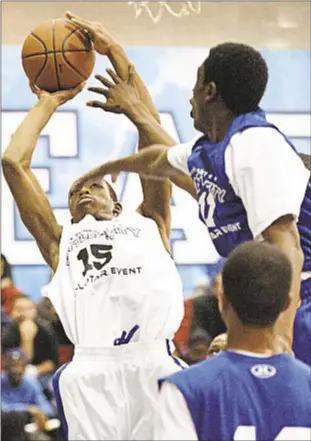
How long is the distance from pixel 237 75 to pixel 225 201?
1.04ft

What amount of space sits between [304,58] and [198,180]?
10.7ft

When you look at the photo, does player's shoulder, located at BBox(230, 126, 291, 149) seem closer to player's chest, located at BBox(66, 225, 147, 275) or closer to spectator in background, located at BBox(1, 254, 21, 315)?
player's chest, located at BBox(66, 225, 147, 275)

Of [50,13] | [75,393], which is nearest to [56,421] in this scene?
[75,393]

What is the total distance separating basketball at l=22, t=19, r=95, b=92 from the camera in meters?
3.72

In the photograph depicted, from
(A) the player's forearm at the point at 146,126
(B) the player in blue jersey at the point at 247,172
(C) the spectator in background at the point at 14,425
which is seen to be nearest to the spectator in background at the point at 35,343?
(C) the spectator in background at the point at 14,425

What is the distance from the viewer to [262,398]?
2.26 m

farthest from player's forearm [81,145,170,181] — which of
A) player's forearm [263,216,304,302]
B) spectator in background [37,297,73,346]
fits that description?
spectator in background [37,297,73,346]

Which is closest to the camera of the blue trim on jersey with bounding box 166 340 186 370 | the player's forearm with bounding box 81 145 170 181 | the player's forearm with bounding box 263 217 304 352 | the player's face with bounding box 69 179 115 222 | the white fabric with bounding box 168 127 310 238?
the player's forearm with bounding box 263 217 304 352

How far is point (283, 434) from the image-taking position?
7.38 feet

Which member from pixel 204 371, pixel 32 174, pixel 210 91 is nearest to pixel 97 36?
pixel 32 174

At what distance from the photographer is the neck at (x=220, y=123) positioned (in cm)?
285

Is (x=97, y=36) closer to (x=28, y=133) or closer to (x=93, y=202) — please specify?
(x=28, y=133)

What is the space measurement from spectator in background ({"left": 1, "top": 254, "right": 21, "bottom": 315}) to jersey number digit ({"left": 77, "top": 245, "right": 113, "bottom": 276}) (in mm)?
1797

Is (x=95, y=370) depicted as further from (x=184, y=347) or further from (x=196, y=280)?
(x=196, y=280)
